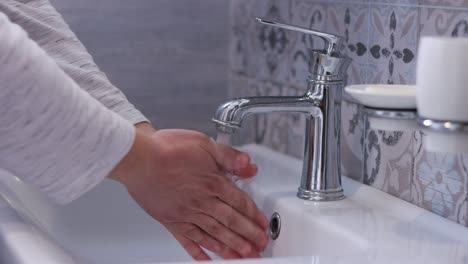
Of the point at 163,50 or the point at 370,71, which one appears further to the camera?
the point at 163,50

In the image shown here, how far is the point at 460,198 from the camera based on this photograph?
809 millimetres

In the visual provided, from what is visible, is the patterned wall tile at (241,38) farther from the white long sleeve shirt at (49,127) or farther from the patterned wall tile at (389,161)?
the white long sleeve shirt at (49,127)

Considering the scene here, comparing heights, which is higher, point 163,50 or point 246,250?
point 163,50

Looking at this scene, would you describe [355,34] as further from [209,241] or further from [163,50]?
[163,50]

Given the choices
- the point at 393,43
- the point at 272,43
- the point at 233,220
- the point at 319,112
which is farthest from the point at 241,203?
the point at 272,43

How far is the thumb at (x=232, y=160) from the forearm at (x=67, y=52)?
112 millimetres

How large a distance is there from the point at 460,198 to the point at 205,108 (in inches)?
24.2

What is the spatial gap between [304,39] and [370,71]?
191 millimetres

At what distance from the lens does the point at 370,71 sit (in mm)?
957

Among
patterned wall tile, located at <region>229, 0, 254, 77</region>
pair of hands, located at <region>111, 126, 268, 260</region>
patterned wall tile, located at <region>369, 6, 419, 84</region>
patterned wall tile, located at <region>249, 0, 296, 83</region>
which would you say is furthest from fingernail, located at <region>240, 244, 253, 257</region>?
patterned wall tile, located at <region>229, 0, 254, 77</region>

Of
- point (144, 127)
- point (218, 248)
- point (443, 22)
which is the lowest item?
point (218, 248)

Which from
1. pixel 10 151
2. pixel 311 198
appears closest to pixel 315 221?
pixel 311 198

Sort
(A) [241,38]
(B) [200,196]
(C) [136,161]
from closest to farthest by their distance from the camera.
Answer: (C) [136,161] → (B) [200,196] → (A) [241,38]

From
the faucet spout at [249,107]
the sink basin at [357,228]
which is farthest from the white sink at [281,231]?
the faucet spout at [249,107]
